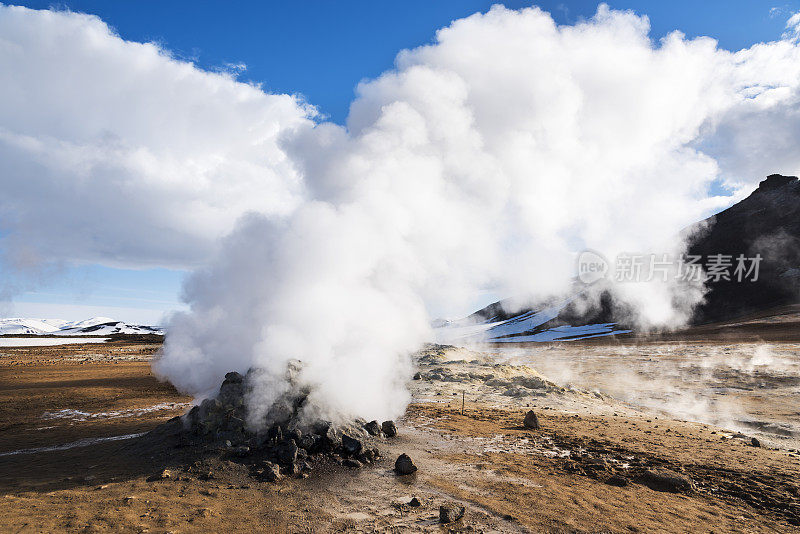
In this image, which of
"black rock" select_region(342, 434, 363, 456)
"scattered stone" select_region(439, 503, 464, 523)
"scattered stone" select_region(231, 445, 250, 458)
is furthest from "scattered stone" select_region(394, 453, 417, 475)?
"scattered stone" select_region(231, 445, 250, 458)

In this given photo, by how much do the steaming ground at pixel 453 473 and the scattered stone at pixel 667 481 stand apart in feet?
0.64

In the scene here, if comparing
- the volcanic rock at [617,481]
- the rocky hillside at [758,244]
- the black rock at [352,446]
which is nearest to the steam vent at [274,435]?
the black rock at [352,446]

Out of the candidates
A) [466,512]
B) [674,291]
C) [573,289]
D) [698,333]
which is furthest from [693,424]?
[573,289]

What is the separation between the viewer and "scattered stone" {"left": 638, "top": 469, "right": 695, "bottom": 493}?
9484 mm

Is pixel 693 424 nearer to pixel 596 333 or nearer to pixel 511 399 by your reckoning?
pixel 511 399

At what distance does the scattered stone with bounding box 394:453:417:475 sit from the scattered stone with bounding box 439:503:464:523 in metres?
2.28

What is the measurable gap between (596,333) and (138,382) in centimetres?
7712

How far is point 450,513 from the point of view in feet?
24.9

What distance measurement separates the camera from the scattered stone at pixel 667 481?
9484mm

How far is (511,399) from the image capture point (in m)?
21.5

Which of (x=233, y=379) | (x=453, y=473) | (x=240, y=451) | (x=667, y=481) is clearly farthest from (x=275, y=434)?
(x=667, y=481)

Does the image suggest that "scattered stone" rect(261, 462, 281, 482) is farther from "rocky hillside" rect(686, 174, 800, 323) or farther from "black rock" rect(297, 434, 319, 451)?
"rocky hillside" rect(686, 174, 800, 323)

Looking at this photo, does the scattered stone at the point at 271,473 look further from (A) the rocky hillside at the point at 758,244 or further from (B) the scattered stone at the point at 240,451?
(A) the rocky hillside at the point at 758,244

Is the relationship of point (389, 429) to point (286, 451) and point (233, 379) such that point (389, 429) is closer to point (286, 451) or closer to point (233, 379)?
point (286, 451)
